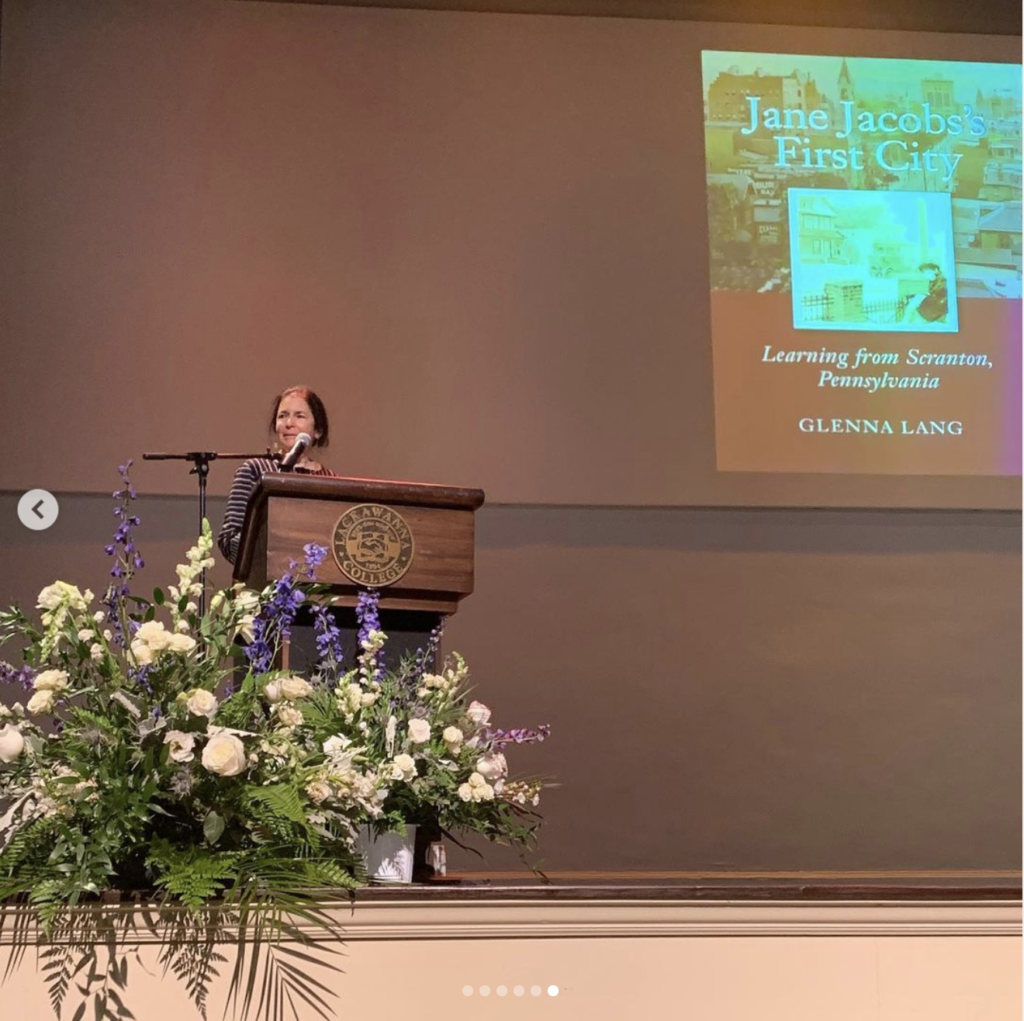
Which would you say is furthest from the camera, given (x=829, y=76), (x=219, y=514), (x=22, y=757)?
(x=829, y=76)

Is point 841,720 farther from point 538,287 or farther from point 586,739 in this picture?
point 538,287

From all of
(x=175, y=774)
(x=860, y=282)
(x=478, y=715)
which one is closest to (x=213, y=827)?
(x=175, y=774)

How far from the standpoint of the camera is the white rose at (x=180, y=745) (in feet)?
5.22

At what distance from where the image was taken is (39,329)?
515cm

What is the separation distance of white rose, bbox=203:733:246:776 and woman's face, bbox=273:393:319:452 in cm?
219

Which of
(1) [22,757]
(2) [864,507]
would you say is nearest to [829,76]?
(2) [864,507]

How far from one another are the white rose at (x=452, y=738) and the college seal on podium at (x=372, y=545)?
84 centimetres

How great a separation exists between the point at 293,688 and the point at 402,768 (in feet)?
0.73

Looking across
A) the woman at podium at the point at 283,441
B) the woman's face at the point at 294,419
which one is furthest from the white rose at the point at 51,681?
the woman's face at the point at 294,419

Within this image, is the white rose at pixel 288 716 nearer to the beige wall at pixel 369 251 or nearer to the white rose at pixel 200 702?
the white rose at pixel 200 702

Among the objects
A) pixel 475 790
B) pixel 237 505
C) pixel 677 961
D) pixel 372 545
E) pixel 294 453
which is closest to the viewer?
pixel 677 961

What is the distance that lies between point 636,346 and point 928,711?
1829 millimetres

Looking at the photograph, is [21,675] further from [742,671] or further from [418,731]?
[742,671]

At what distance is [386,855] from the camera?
1.89 metres
